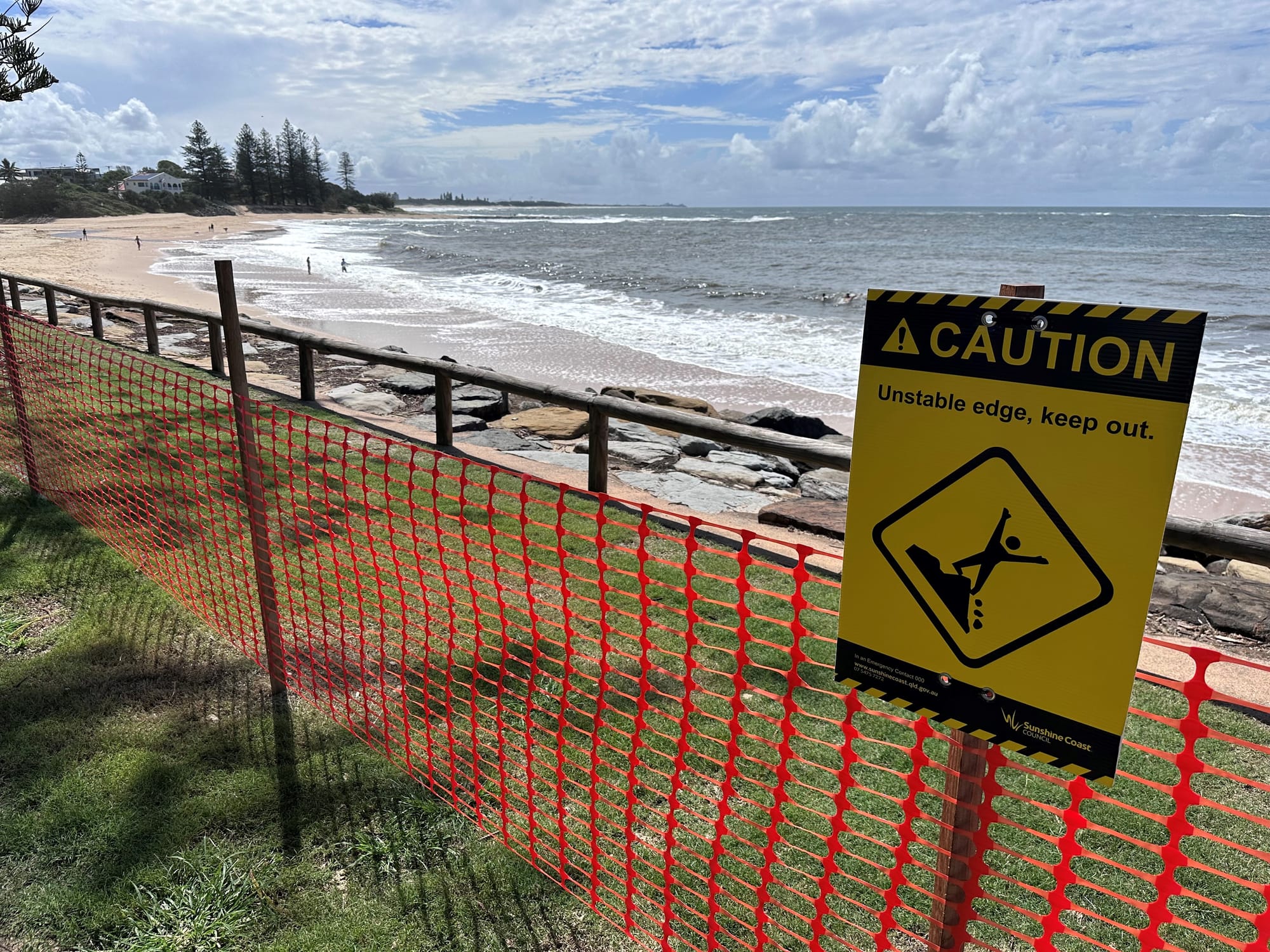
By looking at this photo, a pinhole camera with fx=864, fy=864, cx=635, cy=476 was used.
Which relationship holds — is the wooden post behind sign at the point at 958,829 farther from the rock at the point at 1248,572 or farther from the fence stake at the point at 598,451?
the rock at the point at 1248,572

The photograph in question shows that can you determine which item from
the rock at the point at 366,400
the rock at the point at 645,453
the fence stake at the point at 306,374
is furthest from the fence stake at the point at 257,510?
the rock at the point at 366,400

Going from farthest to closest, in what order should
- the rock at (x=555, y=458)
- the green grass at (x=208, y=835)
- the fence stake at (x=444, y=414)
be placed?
the rock at (x=555, y=458)
the fence stake at (x=444, y=414)
the green grass at (x=208, y=835)

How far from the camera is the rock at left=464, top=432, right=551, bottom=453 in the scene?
28.0 ft

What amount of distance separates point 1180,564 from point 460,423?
6.74 metres

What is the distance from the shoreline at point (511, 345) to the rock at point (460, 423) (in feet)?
14.8

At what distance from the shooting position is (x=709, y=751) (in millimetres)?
3475

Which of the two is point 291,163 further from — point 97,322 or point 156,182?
point 97,322

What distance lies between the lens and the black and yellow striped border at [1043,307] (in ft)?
4.12

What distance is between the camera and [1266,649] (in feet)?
15.4

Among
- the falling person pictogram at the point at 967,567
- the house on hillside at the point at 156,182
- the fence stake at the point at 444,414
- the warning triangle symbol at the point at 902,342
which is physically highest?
the house on hillside at the point at 156,182

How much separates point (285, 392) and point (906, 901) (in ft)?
31.1

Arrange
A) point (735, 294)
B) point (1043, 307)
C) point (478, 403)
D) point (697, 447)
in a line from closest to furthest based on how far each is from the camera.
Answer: point (1043, 307)
point (697, 447)
point (478, 403)
point (735, 294)

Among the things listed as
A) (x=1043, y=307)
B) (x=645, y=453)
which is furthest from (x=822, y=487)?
(x=1043, y=307)

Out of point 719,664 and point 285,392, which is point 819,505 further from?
point 285,392
